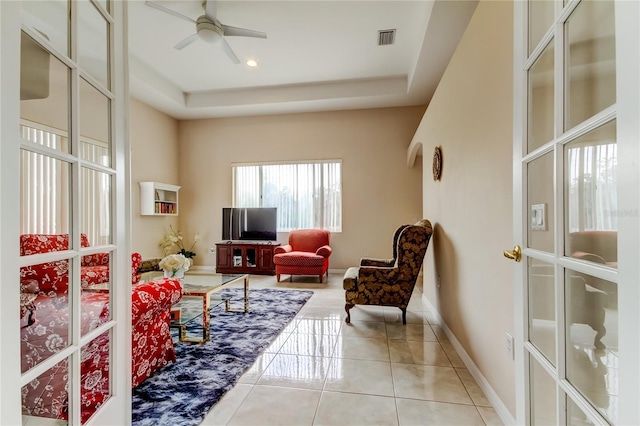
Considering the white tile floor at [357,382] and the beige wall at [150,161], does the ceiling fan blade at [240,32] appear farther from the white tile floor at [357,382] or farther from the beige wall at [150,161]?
the white tile floor at [357,382]

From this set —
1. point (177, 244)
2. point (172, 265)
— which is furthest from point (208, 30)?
Result: point (177, 244)

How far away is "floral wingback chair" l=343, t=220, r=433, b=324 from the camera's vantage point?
109 inches

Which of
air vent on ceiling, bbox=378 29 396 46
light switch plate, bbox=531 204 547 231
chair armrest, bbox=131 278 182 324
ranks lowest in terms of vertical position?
chair armrest, bbox=131 278 182 324

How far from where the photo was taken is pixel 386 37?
3586 mm

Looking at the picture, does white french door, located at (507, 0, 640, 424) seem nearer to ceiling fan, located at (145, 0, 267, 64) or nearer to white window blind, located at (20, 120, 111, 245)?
white window blind, located at (20, 120, 111, 245)

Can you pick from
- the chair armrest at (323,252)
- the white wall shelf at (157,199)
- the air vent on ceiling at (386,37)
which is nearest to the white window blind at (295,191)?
the chair armrest at (323,252)

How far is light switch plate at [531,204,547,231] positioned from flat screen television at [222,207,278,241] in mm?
4752

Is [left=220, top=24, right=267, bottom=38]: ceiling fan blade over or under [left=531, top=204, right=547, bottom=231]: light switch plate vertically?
over

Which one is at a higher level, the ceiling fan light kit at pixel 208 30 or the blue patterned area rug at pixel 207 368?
the ceiling fan light kit at pixel 208 30

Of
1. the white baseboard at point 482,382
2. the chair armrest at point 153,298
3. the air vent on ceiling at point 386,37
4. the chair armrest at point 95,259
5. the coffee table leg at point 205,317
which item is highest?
the air vent on ceiling at point 386,37

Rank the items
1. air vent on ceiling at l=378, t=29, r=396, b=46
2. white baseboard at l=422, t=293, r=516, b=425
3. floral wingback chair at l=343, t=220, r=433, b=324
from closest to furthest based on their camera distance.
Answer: white baseboard at l=422, t=293, r=516, b=425 < floral wingback chair at l=343, t=220, r=433, b=324 < air vent on ceiling at l=378, t=29, r=396, b=46

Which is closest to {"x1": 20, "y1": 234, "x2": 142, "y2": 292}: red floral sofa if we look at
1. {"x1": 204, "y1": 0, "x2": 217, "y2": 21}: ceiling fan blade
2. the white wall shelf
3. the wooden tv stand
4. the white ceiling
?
{"x1": 204, "y1": 0, "x2": 217, "y2": 21}: ceiling fan blade

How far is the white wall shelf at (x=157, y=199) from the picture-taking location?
16.4 ft

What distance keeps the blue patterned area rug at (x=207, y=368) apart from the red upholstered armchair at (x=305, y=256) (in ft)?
4.27
